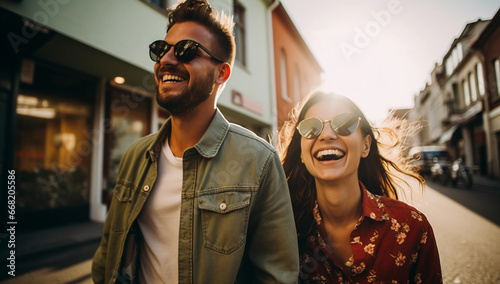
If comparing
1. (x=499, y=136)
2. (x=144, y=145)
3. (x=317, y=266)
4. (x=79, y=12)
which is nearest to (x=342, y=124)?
(x=317, y=266)

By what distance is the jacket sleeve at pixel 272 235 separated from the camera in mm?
1188

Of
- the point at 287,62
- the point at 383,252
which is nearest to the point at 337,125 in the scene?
the point at 383,252

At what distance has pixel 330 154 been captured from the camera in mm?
1770

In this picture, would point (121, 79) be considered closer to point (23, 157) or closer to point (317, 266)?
point (23, 157)

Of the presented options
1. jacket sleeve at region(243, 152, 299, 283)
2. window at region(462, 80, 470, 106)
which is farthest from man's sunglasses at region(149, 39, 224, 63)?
window at region(462, 80, 470, 106)

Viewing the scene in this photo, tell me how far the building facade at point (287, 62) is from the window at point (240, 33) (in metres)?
2.53

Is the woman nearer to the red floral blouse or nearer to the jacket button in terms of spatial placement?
the red floral blouse

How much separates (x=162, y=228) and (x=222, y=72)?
99 centimetres

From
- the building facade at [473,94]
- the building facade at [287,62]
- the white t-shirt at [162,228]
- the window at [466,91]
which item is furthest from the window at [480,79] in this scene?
the white t-shirt at [162,228]

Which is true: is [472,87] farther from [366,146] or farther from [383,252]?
[383,252]

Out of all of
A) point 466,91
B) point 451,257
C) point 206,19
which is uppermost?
point 466,91

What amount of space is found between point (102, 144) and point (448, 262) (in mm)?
7114

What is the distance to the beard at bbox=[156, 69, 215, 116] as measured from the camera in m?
1.40

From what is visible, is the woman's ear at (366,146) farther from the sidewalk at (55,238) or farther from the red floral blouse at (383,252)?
the sidewalk at (55,238)
